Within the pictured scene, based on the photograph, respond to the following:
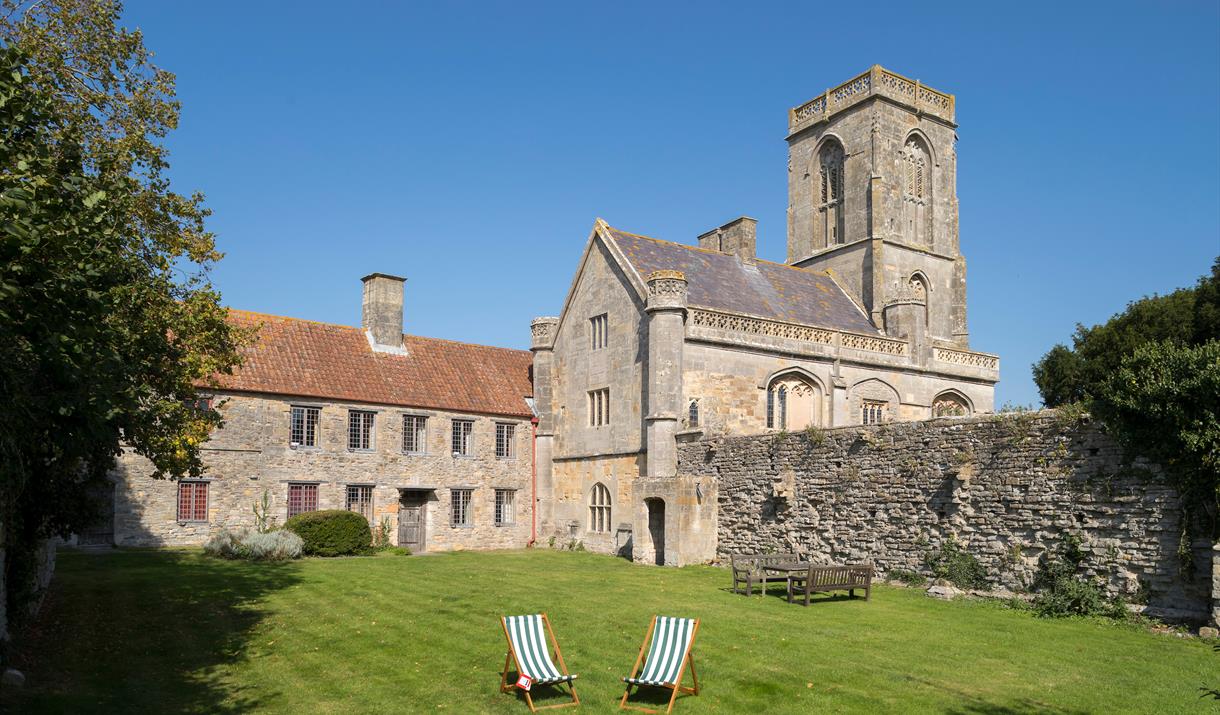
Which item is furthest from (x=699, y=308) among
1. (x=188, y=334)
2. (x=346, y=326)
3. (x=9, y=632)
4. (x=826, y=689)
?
(x=9, y=632)

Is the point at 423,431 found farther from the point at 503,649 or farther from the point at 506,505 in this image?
the point at 503,649

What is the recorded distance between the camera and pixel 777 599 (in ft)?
60.7

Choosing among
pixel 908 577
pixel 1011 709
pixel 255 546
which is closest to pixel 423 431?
pixel 255 546

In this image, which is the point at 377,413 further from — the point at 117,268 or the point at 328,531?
the point at 117,268

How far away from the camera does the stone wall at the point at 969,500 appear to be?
16.0 metres

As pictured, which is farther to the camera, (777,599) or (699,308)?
(699,308)

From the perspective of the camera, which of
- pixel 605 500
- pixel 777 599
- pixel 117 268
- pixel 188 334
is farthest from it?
pixel 605 500

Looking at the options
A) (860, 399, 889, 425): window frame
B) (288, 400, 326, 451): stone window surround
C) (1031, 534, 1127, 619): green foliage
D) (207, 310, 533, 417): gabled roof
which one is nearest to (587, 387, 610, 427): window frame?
(207, 310, 533, 417): gabled roof

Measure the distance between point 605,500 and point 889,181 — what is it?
19104 millimetres

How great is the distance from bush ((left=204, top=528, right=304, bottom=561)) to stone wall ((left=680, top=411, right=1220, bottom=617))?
1199 cm

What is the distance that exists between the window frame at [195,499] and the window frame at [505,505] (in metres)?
9.89

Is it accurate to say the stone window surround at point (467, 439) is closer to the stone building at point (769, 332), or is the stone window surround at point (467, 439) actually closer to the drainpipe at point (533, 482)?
the drainpipe at point (533, 482)

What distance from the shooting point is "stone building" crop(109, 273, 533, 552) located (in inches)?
1108

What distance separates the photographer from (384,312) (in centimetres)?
3447
